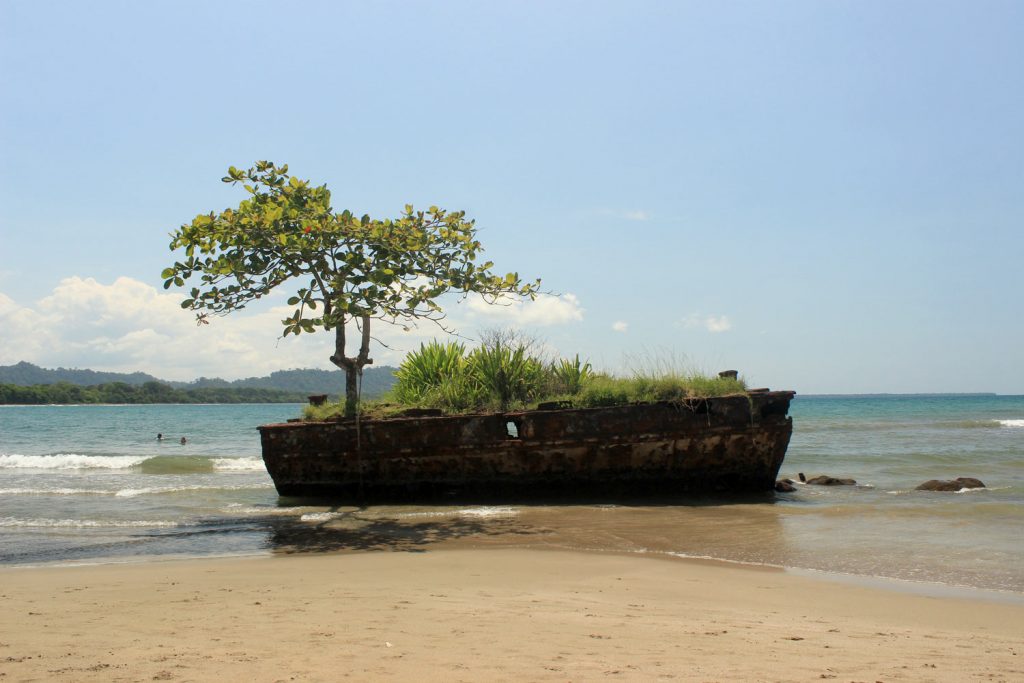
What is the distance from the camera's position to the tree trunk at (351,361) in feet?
35.4

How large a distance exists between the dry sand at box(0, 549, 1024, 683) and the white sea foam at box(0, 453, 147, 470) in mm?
16415

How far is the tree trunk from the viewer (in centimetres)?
1078

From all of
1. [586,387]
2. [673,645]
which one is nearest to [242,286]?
[586,387]

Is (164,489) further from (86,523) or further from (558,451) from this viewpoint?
(558,451)

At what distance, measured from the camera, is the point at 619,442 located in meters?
10.2

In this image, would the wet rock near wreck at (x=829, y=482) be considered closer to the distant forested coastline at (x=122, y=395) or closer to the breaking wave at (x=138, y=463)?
the breaking wave at (x=138, y=463)

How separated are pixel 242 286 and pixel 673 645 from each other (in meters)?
8.15

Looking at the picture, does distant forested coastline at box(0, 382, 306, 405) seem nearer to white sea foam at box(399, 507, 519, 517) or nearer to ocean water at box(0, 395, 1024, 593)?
ocean water at box(0, 395, 1024, 593)

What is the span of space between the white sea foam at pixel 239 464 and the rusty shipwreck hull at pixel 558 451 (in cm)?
1019

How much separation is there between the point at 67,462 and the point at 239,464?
624 centimetres

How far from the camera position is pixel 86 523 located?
10.0 metres

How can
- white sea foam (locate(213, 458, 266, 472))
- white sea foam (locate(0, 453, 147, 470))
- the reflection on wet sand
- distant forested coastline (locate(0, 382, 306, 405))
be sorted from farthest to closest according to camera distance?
1. distant forested coastline (locate(0, 382, 306, 405))
2. white sea foam (locate(0, 453, 147, 470))
3. white sea foam (locate(213, 458, 266, 472))
4. the reflection on wet sand

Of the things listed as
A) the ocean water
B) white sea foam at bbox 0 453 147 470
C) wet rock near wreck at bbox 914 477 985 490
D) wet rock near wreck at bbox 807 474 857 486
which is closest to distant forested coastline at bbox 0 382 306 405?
white sea foam at bbox 0 453 147 470

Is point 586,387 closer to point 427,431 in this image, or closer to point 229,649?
point 427,431
